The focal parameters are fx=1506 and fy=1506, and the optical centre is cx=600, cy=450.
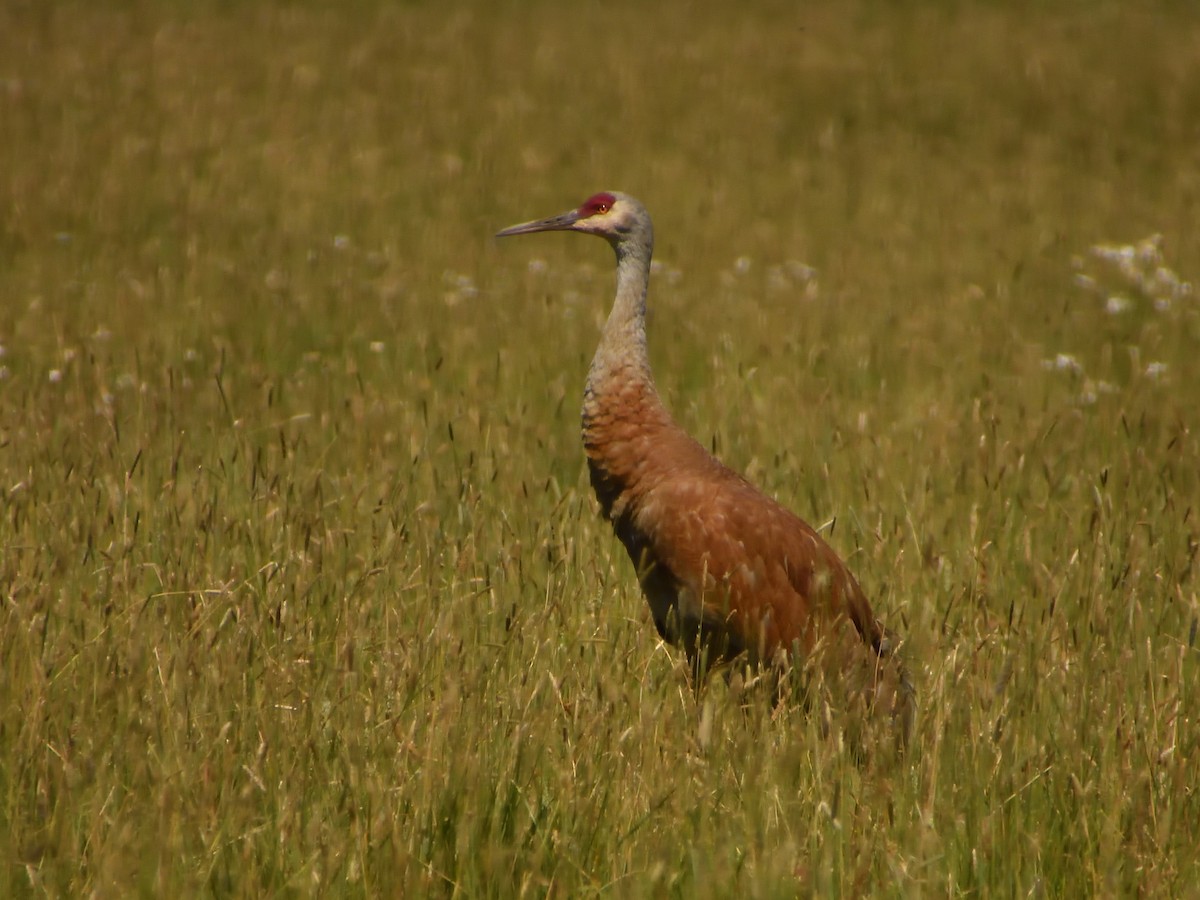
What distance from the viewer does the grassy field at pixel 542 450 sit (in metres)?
3.19

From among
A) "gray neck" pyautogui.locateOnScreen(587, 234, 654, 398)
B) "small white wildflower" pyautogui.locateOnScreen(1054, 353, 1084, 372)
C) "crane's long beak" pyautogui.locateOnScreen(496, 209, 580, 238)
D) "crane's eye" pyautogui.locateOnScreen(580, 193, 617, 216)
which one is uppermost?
"crane's eye" pyautogui.locateOnScreen(580, 193, 617, 216)

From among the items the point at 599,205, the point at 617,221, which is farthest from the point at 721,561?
the point at 599,205

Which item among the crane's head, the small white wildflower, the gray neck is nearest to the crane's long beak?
the crane's head

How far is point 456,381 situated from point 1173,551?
3.25 meters

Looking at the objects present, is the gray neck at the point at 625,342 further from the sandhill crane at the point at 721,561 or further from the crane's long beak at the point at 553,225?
the crane's long beak at the point at 553,225

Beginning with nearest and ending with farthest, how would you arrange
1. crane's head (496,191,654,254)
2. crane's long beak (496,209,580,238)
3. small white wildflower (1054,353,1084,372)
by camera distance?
crane's head (496,191,654,254) → crane's long beak (496,209,580,238) → small white wildflower (1054,353,1084,372)

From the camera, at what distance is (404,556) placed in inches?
190

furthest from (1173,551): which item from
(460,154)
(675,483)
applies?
(460,154)

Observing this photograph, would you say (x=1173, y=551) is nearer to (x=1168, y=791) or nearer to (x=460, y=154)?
(x=1168, y=791)

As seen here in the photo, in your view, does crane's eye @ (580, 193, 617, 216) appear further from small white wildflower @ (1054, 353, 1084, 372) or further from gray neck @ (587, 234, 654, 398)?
small white wildflower @ (1054, 353, 1084, 372)

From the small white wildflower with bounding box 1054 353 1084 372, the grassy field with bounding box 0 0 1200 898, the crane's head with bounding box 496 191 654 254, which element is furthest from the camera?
the small white wildflower with bounding box 1054 353 1084 372

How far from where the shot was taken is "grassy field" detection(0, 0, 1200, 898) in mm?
3186

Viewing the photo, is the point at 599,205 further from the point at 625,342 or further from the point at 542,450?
the point at 542,450

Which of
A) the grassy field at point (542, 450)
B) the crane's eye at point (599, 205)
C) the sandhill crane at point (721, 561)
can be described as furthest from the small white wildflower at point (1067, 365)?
the sandhill crane at point (721, 561)
